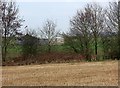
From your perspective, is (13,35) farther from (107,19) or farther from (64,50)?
(107,19)

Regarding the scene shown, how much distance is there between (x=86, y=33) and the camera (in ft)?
142

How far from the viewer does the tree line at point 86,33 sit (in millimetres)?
39188

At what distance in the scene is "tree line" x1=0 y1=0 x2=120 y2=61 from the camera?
1543 inches

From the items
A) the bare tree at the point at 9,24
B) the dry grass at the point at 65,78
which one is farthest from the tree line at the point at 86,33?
the dry grass at the point at 65,78

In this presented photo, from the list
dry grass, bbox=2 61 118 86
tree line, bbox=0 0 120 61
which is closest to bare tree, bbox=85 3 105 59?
tree line, bbox=0 0 120 61

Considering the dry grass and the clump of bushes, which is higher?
the clump of bushes

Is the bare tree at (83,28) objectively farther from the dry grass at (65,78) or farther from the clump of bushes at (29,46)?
the dry grass at (65,78)

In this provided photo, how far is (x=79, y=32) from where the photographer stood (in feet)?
144

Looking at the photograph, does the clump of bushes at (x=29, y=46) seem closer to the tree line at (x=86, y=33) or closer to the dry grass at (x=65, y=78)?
the tree line at (x=86, y=33)

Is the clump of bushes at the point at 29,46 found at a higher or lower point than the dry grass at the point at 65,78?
higher

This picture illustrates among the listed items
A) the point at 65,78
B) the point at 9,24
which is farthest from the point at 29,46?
the point at 65,78

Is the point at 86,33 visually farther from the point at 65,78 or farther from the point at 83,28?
the point at 65,78

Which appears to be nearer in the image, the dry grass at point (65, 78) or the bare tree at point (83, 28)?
the dry grass at point (65, 78)

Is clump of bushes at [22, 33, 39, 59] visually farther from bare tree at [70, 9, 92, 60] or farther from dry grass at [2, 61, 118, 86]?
dry grass at [2, 61, 118, 86]
